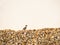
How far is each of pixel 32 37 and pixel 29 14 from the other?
2.84 feet

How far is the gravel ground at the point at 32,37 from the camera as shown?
2.28m

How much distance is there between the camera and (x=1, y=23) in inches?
132

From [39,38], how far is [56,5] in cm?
96

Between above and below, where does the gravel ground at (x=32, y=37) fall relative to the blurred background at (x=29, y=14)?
below

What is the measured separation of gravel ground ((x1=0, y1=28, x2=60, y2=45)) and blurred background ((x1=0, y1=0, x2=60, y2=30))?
0.58m

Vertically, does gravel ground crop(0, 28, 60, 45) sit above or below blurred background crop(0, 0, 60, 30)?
below

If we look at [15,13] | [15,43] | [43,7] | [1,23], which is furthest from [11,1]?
[15,43]

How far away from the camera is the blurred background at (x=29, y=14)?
3.01 meters

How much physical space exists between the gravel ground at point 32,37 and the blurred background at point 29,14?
578mm

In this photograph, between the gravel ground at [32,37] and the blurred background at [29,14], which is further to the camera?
the blurred background at [29,14]

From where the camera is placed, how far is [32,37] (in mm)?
2408

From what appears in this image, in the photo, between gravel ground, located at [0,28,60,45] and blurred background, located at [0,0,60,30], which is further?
blurred background, located at [0,0,60,30]

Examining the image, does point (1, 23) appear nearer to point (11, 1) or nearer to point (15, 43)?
point (11, 1)

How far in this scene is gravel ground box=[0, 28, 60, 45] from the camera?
2279 mm
